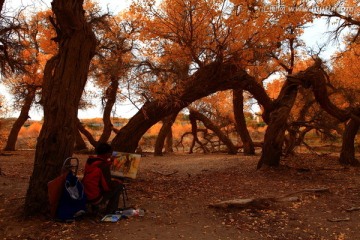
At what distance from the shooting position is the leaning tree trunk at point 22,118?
16.1 metres

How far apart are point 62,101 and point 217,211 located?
3125mm

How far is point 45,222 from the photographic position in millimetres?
5031

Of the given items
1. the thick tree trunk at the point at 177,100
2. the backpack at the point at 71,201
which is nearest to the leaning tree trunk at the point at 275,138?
the thick tree trunk at the point at 177,100

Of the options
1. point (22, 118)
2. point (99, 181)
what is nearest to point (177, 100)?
point (99, 181)

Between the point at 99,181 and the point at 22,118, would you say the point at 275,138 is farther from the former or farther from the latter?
the point at 22,118

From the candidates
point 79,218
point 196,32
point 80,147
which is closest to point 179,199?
point 79,218

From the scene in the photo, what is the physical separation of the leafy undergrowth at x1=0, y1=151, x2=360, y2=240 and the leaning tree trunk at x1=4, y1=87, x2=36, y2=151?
7.73m

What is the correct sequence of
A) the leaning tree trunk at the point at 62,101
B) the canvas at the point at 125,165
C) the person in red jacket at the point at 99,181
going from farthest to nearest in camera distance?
the canvas at the point at 125,165
the leaning tree trunk at the point at 62,101
the person in red jacket at the point at 99,181

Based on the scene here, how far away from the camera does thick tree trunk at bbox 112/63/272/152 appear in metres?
8.38

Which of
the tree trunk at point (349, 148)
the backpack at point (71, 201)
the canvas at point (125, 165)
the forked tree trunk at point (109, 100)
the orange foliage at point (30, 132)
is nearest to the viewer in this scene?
the backpack at point (71, 201)

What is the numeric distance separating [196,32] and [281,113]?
133 inches

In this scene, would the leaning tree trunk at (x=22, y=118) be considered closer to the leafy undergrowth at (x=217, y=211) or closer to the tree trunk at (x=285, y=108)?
the leafy undergrowth at (x=217, y=211)

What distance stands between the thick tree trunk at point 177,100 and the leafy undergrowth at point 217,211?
1073mm

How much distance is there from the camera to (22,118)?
57.9 ft
